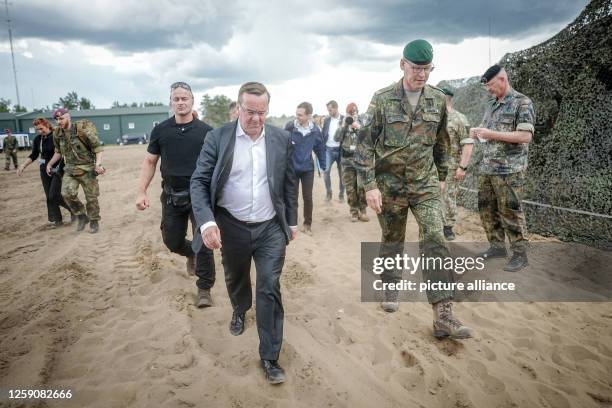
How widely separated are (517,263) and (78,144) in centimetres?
740

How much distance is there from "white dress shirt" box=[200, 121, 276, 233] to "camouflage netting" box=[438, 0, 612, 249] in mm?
4802

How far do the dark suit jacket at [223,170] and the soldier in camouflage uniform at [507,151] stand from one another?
106 inches

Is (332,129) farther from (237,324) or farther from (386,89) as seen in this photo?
(237,324)

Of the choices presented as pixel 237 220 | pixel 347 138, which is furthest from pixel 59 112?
pixel 237 220

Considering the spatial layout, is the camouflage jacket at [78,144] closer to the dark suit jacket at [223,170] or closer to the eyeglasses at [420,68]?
the dark suit jacket at [223,170]

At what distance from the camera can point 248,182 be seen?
9.78 ft

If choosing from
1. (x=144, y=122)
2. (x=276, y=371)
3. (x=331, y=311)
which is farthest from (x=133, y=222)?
(x=144, y=122)

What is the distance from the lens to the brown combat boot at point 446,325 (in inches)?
131

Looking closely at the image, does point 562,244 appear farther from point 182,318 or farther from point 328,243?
point 182,318

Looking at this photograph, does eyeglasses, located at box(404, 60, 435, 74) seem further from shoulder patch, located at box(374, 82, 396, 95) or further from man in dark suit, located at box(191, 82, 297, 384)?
man in dark suit, located at box(191, 82, 297, 384)

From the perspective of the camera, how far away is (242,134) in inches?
117

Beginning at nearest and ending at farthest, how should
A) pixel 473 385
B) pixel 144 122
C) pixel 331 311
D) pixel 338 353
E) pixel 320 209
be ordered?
pixel 473 385, pixel 338 353, pixel 331 311, pixel 320 209, pixel 144 122

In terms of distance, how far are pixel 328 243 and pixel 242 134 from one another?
382cm

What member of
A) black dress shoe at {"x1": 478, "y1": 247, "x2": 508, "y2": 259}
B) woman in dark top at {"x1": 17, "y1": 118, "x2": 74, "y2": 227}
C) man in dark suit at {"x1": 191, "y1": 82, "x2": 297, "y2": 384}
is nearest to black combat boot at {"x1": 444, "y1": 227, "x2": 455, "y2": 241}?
black dress shoe at {"x1": 478, "y1": 247, "x2": 508, "y2": 259}
